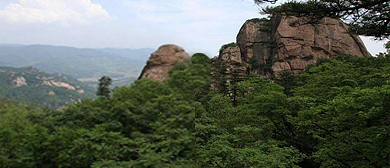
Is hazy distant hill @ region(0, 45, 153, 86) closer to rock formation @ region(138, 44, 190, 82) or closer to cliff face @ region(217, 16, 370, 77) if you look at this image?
rock formation @ region(138, 44, 190, 82)

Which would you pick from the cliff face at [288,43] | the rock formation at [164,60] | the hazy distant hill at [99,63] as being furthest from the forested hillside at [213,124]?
the hazy distant hill at [99,63]

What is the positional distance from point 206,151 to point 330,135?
3.35 m

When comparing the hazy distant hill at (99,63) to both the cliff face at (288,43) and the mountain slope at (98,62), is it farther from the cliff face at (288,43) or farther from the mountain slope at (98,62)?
the cliff face at (288,43)

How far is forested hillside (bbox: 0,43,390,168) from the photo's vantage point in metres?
1.87

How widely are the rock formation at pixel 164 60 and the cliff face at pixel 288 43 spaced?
2335 mm

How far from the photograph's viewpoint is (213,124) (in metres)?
3.27

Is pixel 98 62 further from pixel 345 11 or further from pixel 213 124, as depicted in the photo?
pixel 345 11

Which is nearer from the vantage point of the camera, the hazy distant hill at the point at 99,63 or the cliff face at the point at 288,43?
the hazy distant hill at the point at 99,63

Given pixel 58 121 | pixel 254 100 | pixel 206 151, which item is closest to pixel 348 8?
pixel 254 100

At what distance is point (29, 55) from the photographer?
51.0 m

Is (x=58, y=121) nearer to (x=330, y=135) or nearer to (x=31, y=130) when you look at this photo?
(x=31, y=130)

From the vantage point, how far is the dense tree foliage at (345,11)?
420cm

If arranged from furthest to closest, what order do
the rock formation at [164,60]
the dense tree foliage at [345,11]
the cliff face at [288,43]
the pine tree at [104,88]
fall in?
the cliff face at [288,43] → the dense tree foliage at [345,11] → the pine tree at [104,88] → the rock formation at [164,60]

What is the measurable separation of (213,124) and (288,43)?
10.6 feet
